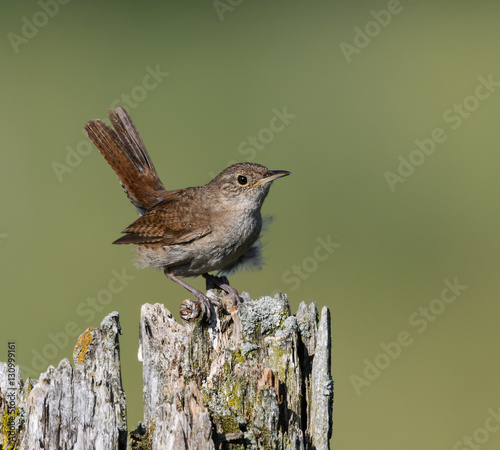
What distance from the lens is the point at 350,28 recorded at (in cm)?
1202

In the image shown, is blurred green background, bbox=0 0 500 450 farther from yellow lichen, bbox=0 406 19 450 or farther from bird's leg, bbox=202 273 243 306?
yellow lichen, bbox=0 406 19 450

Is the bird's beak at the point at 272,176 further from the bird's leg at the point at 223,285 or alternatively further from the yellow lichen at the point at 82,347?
the yellow lichen at the point at 82,347

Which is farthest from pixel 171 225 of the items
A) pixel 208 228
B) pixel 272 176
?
pixel 272 176

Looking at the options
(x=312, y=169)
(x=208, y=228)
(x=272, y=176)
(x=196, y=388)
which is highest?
(x=312, y=169)

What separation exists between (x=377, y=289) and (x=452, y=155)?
300cm

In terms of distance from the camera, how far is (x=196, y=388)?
3033 mm

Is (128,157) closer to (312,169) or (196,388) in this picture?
(196,388)

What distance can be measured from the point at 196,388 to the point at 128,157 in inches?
124

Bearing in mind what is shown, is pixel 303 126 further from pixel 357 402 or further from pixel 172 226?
pixel 172 226

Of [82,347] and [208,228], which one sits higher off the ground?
[208,228]

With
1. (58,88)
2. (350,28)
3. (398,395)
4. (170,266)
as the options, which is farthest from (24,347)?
(350,28)

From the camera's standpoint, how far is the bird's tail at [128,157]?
5754 millimetres

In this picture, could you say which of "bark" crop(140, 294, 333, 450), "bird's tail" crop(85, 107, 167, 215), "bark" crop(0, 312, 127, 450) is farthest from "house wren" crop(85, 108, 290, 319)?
"bark" crop(0, 312, 127, 450)

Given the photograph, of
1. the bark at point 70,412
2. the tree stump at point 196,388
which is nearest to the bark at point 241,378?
the tree stump at point 196,388
